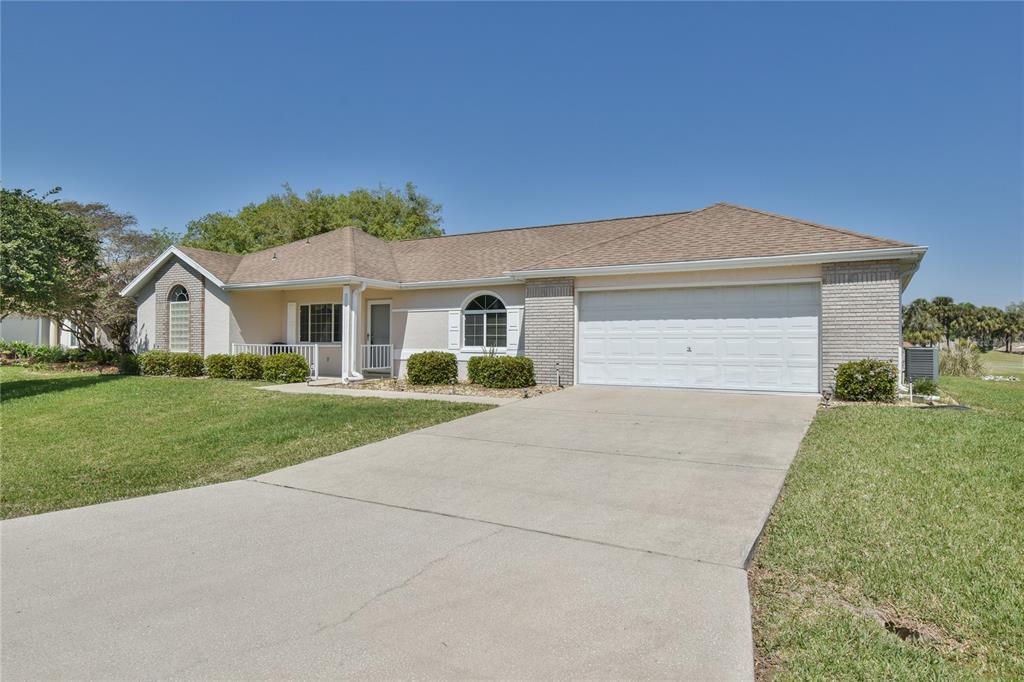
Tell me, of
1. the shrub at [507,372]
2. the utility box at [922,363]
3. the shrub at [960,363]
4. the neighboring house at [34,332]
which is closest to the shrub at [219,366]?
the shrub at [507,372]

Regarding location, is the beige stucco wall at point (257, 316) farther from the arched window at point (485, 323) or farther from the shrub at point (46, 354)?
the shrub at point (46, 354)

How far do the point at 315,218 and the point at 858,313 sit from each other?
104 ft

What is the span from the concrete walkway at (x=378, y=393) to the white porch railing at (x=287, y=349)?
1.83 m

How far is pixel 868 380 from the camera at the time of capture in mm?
10773

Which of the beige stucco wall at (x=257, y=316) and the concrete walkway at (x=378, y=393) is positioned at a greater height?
the beige stucco wall at (x=257, y=316)

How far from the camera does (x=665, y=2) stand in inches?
493

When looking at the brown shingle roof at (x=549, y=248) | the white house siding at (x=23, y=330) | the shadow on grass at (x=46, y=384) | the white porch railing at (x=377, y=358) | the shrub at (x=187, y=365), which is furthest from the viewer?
the white house siding at (x=23, y=330)

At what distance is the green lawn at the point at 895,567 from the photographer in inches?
106

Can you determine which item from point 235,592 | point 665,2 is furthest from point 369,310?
point 235,592

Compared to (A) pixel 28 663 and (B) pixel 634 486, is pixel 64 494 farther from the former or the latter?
(B) pixel 634 486

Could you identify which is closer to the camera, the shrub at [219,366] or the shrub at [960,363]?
the shrub at [219,366]

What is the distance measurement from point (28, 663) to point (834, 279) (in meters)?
13.0

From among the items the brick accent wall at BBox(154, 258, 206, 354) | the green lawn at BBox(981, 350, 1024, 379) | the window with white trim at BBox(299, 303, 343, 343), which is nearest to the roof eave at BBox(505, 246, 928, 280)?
the window with white trim at BBox(299, 303, 343, 343)

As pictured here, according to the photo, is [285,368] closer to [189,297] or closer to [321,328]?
[321,328]
